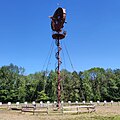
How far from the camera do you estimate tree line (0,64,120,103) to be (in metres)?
68.0

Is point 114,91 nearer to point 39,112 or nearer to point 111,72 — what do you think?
point 111,72

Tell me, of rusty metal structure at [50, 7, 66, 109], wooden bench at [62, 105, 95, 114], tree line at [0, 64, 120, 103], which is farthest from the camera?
tree line at [0, 64, 120, 103]

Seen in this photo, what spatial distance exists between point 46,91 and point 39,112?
4536cm

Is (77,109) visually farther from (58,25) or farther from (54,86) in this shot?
(54,86)

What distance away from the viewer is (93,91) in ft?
241

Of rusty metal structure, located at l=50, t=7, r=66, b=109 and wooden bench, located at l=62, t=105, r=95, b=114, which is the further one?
rusty metal structure, located at l=50, t=7, r=66, b=109

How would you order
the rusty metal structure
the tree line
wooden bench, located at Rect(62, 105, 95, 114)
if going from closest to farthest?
wooden bench, located at Rect(62, 105, 95, 114) → the rusty metal structure → the tree line

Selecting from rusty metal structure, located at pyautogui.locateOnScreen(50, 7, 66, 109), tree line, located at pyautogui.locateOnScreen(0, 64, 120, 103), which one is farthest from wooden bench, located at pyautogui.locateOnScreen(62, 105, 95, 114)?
tree line, located at pyautogui.locateOnScreen(0, 64, 120, 103)

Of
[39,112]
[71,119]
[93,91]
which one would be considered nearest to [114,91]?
[93,91]

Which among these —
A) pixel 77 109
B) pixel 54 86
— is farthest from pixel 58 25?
pixel 54 86

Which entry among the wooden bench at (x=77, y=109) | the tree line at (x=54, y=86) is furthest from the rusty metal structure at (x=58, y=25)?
the tree line at (x=54, y=86)

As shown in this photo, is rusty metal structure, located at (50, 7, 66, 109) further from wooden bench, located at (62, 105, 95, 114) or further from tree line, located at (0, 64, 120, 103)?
tree line, located at (0, 64, 120, 103)

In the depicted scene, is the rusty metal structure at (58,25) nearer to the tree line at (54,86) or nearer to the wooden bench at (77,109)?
the wooden bench at (77,109)

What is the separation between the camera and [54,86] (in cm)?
6975
